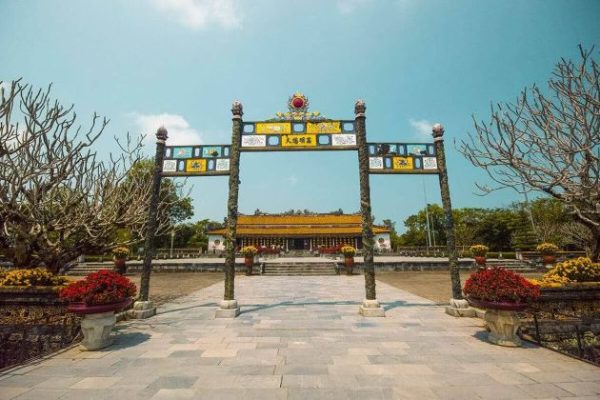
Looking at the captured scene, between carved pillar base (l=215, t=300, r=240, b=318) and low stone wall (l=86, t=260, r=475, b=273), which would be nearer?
carved pillar base (l=215, t=300, r=240, b=318)

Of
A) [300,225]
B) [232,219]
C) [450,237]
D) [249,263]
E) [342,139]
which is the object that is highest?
[300,225]

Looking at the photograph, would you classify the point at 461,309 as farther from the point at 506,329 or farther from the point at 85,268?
the point at 85,268

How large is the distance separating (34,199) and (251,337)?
7.23 m

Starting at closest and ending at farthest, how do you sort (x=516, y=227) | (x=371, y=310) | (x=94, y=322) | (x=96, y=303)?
(x=96, y=303) < (x=94, y=322) < (x=371, y=310) < (x=516, y=227)

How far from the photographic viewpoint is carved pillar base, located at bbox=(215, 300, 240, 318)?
7.59 metres

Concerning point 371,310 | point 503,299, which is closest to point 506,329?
point 503,299

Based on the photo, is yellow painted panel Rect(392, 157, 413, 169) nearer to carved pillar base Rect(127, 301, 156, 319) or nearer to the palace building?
carved pillar base Rect(127, 301, 156, 319)

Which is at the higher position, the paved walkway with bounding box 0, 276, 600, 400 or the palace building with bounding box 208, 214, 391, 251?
the palace building with bounding box 208, 214, 391, 251

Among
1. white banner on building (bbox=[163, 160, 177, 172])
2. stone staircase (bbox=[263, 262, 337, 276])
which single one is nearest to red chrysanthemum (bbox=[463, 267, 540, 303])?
white banner on building (bbox=[163, 160, 177, 172])

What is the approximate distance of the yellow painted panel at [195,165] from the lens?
28.0 feet

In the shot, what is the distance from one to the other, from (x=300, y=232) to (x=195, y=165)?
3341 cm

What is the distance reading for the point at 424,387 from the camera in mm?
3539

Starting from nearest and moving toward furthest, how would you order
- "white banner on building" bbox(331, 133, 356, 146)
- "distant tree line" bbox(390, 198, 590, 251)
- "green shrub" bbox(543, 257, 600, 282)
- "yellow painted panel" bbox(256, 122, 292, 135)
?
"green shrub" bbox(543, 257, 600, 282) → "white banner on building" bbox(331, 133, 356, 146) → "yellow painted panel" bbox(256, 122, 292, 135) → "distant tree line" bbox(390, 198, 590, 251)

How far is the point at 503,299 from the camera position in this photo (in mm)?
5078
